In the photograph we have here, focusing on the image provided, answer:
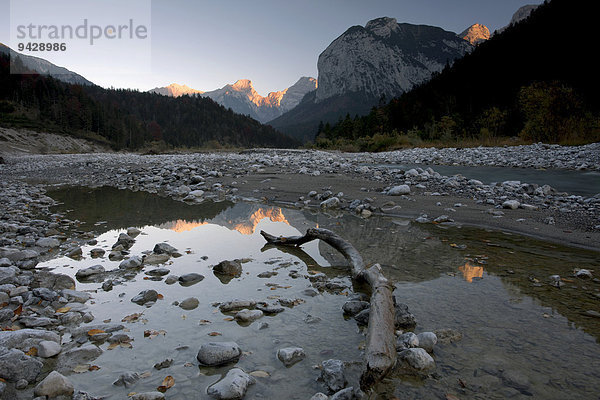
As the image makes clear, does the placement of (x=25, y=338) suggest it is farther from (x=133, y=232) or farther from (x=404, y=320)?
(x=133, y=232)

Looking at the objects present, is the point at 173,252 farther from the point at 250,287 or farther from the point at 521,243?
the point at 521,243

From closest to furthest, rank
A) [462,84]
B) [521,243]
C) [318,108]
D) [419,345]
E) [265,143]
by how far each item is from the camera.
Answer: [419,345] < [521,243] < [462,84] < [265,143] < [318,108]

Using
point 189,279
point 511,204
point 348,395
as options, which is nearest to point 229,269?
point 189,279

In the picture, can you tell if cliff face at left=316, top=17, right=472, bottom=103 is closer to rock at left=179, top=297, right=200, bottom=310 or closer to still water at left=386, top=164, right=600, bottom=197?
still water at left=386, top=164, right=600, bottom=197

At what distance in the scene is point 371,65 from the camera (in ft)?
517

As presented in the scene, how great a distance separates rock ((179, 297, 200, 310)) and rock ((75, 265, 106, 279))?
1282mm

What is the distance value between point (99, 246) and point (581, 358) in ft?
16.7

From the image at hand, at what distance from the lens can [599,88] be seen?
2725 centimetres

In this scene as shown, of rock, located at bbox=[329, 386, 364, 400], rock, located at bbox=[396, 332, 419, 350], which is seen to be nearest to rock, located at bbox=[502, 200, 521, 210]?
rock, located at bbox=[396, 332, 419, 350]

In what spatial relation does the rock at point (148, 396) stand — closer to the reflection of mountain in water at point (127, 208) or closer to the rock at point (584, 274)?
the rock at point (584, 274)

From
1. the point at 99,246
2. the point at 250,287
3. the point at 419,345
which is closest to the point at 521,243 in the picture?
the point at 419,345

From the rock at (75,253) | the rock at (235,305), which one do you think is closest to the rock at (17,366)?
the rock at (235,305)

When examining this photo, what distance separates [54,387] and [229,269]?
1.86m

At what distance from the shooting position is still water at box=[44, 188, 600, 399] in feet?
5.53
